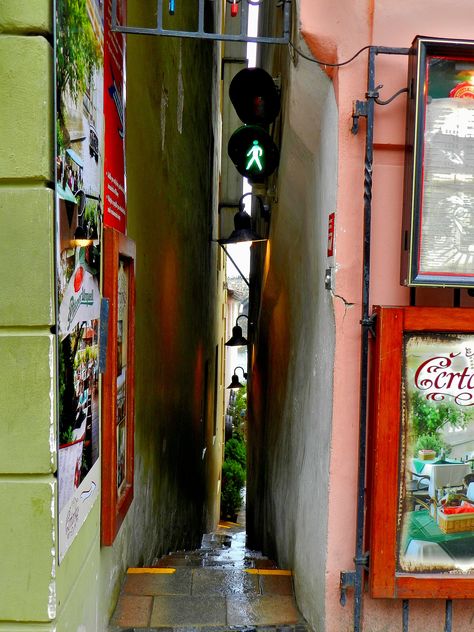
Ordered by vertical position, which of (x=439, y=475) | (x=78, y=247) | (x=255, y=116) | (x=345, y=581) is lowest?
(x=345, y=581)

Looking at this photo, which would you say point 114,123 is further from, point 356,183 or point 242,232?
point 242,232

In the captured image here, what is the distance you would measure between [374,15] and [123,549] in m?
3.96

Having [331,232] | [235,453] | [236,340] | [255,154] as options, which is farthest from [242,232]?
[235,453]

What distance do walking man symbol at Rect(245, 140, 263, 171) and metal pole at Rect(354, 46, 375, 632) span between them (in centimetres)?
260

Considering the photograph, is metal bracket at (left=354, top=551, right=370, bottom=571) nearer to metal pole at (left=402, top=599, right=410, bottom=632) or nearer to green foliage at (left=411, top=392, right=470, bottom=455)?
metal pole at (left=402, top=599, right=410, bottom=632)

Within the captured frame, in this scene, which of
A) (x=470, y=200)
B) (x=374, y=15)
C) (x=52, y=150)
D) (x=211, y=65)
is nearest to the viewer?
(x=52, y=150)

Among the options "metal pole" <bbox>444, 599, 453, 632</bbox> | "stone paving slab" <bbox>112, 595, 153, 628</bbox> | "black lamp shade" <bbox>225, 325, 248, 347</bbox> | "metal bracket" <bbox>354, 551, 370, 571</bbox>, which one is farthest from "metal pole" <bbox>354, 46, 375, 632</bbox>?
"black lamp shade" <bbox>225, 325, 248, 347</bbox>

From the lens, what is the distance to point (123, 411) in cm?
411

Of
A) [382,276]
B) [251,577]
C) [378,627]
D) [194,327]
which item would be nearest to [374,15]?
[382,276]

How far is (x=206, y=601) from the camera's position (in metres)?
4.20

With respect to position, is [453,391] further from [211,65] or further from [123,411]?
[211,65]

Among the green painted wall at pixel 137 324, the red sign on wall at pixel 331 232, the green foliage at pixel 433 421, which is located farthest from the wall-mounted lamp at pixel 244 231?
the green foliage at pixel 433 421

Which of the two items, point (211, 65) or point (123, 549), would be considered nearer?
point (123, 549)

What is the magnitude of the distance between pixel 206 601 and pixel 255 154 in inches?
156
